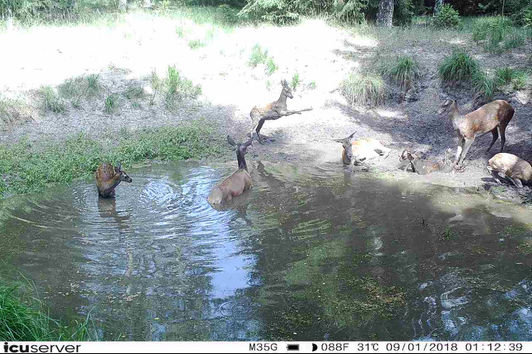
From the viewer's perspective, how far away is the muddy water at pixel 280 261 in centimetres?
612

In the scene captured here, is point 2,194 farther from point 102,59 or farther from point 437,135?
point 437,135

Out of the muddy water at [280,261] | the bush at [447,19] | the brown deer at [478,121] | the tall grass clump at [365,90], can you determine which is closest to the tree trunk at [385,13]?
the bush at [447,19]

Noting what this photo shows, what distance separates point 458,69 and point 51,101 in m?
10.3

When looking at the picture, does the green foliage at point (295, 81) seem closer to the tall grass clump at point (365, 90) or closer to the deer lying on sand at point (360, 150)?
the tall grass clump at point (365, 90)

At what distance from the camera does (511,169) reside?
1066 cm

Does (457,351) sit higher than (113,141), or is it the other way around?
(457,351)

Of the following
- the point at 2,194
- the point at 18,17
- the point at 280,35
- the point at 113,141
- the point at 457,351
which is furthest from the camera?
the point at 18,17

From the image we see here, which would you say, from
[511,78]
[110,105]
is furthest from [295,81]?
[511,78]

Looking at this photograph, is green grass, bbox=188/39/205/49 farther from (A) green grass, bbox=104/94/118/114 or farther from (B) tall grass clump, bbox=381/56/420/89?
(B) tall grass clump, bbox=381/56/420/89

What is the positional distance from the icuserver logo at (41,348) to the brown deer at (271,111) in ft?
31.7

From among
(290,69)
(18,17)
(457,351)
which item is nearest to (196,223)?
(457,351)

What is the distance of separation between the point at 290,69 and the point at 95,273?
11.4m

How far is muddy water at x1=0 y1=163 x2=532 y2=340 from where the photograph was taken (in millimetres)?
6117

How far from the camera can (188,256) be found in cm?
782
